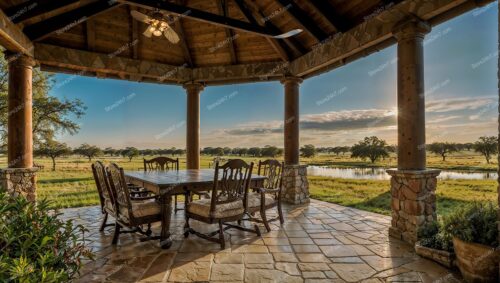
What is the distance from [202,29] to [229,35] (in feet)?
2.11

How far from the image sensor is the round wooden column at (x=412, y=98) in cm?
367

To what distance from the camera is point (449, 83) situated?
4.27 metres

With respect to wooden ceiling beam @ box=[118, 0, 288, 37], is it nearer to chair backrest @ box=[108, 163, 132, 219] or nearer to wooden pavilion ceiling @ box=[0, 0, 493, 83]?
wooden pavilion ceiling @ box=[0, 0, 493, 83]

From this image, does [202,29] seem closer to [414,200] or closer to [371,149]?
[414,200]

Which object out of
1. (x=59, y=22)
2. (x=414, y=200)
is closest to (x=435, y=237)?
(x=414, y=200)

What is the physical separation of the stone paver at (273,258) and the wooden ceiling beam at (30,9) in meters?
3.27

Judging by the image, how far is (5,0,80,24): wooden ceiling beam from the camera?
4.19 metres

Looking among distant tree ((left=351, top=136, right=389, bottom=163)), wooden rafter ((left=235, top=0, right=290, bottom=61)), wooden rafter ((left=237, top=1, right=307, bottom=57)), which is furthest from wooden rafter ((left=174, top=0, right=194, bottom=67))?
distant tree ((left=351, top=136, right=389, bottom=163))

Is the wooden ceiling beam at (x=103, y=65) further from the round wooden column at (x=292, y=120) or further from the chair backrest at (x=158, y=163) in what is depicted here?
the round wooden column at (x=292, y=120)

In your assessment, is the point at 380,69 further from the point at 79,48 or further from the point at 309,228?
the point at 79,48

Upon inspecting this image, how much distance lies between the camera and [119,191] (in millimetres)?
3514

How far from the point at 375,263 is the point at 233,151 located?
8857 mm

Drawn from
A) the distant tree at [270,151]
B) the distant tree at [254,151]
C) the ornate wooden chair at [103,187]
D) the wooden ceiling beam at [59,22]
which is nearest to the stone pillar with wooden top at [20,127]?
the wooden ceiling beam at [59,22]

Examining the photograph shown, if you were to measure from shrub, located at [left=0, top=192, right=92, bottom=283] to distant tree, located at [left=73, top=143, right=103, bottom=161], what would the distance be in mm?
23679
